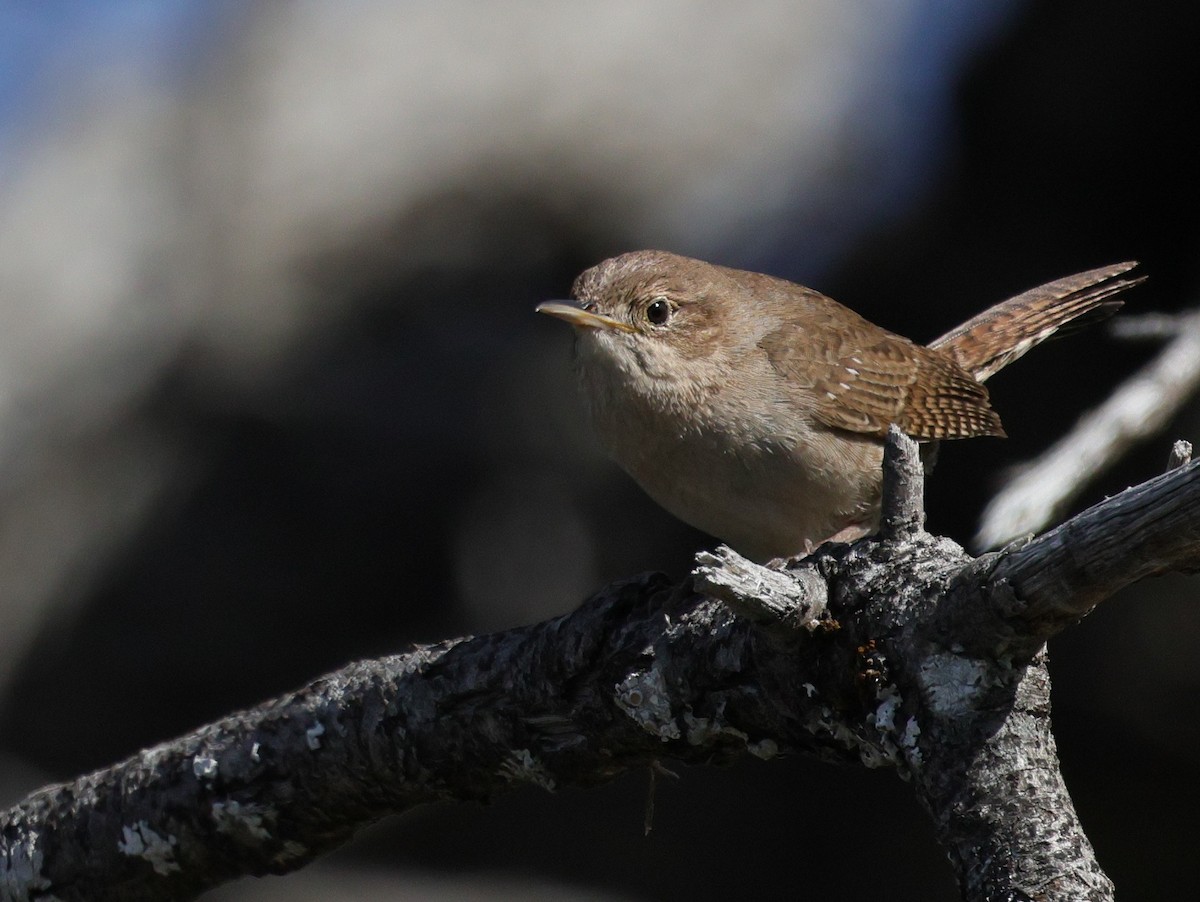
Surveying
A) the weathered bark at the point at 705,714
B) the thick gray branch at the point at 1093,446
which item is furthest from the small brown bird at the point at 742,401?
the weathered bark at the point at 705,714

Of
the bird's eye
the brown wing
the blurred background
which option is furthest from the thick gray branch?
the blurred background

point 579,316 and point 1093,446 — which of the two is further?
point 579,316

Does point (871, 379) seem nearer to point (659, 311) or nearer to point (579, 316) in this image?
point (659, 311)

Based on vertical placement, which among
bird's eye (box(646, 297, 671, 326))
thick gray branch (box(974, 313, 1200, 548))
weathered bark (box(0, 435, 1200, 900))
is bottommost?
weathered bark (box(0, 435, 1200, 900))

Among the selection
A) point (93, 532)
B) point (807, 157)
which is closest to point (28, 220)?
point (93, 532)

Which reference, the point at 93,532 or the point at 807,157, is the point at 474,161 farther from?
the point at 93,532

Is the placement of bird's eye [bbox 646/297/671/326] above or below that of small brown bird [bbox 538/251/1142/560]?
above

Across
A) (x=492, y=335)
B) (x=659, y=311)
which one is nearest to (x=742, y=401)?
(x=659, y=311)

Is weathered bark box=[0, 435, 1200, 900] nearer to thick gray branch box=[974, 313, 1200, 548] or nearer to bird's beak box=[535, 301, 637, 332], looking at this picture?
thick gray branch box=[974, 313, 1200, 548]
